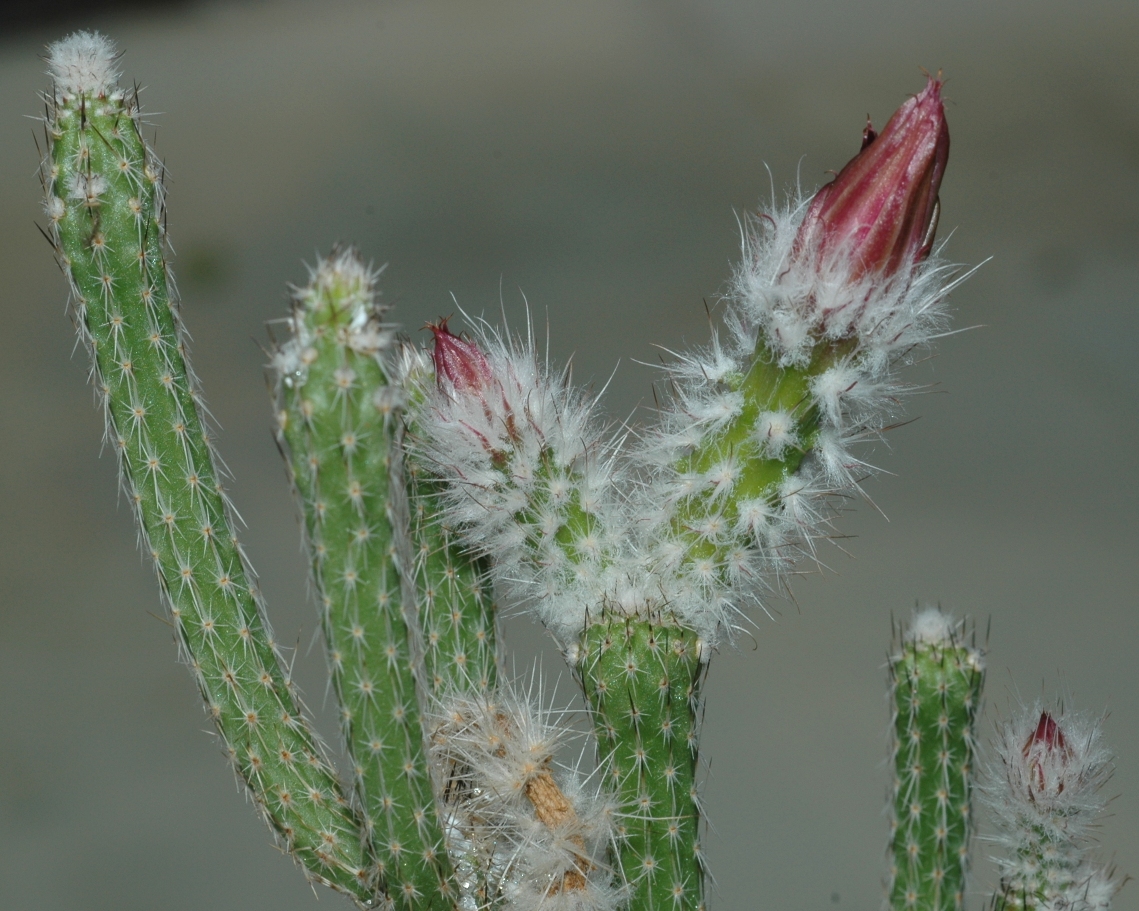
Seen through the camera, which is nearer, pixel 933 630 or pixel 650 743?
pixel 650 743

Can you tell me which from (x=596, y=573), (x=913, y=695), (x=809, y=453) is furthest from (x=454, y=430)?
(x=913, y=695)

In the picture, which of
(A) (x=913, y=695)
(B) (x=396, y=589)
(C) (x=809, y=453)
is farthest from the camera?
(A) (x=913, y=695)

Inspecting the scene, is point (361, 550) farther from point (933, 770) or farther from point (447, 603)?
point (933, 770)

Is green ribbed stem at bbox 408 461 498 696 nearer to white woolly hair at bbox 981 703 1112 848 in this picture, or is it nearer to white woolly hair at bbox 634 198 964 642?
white woolly hair at bbox 634 198 964 642

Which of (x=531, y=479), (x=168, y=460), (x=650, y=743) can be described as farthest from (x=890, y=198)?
(x=168, y=460)

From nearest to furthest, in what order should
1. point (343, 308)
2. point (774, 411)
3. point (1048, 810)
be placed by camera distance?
1. point (343, 308)
2. point (774, 411)
3. point (1048, 810)

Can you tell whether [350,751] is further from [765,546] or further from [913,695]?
[913,695]
